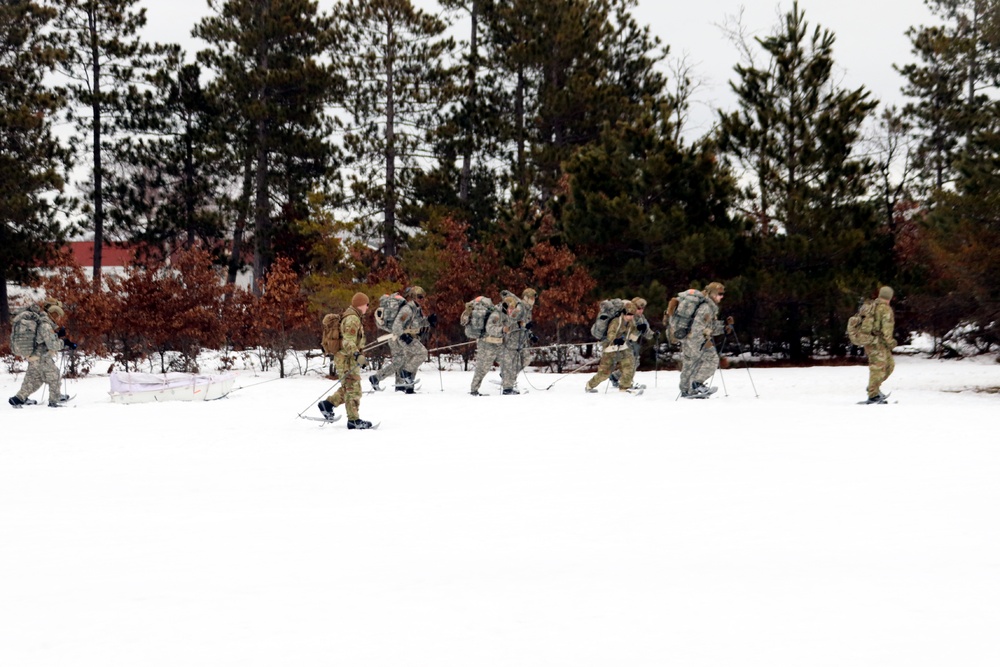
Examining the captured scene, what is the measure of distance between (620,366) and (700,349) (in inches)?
77.9

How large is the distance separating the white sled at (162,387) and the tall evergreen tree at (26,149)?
12.8 m

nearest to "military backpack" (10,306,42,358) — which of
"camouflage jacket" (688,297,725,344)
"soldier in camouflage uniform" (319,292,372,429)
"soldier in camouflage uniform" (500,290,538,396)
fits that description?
"soldier in camouflage uniform" (319,292,372,429)

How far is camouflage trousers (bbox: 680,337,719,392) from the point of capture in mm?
16797

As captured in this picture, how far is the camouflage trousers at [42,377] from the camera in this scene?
17.0 metres

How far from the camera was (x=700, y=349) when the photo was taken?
55.1 ft

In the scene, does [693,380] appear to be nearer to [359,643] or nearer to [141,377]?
[141,377]

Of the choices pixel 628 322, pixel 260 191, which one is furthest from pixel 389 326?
pixel 260 191

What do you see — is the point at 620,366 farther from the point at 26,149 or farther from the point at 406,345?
the point at 26,149

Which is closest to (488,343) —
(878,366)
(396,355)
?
(396,355)

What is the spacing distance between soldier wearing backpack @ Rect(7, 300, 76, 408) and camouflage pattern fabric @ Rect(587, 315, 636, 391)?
9.17 metres

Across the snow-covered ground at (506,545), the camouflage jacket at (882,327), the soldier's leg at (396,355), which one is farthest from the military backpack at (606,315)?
the snow-covered ground at (506,545)

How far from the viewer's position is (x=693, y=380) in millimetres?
16891

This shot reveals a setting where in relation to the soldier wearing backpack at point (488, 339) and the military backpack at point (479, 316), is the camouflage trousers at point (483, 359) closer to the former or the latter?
the soldier wearing backpack at point (488, 339)

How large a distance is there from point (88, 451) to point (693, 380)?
9535 mm
